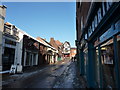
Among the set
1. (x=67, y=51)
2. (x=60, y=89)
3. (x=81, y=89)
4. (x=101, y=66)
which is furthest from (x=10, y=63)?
(x=67, y=51)

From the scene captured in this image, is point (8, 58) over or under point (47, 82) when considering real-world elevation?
over

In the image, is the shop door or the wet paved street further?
the shop door

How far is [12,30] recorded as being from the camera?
13180mm

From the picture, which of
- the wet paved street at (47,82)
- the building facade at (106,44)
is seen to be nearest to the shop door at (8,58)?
the wet paved street at (47,82)

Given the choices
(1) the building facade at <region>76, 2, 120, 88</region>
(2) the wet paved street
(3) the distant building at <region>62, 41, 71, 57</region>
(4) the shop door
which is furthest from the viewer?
(3) the distant building at <region>62, 41, 71, 57</region>

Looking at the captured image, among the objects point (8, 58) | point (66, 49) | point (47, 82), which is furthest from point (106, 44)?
point (66, 49)

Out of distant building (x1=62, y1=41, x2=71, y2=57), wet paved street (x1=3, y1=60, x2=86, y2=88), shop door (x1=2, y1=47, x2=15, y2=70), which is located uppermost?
distant building (x1=62, y1=41, x2=71, y2=57)

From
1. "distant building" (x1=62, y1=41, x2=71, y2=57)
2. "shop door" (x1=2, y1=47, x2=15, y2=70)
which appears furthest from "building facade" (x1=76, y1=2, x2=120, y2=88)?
"distant building" (x1=62, y1=41, x2=71, y2=57)

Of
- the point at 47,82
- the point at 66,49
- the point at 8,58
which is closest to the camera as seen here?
the point at 47,82

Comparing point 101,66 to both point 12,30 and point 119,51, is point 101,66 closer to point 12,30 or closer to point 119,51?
point 119,51

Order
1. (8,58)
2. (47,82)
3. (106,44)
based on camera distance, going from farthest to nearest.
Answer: (8,58) → (47,82) → (106,44)

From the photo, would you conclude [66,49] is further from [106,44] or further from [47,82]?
[106,44]

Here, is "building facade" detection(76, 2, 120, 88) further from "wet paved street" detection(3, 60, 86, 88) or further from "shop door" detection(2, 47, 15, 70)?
"shop door" detection(2, 47, 15, 70)

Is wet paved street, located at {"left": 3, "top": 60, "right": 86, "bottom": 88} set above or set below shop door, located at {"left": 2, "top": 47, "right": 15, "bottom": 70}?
below
